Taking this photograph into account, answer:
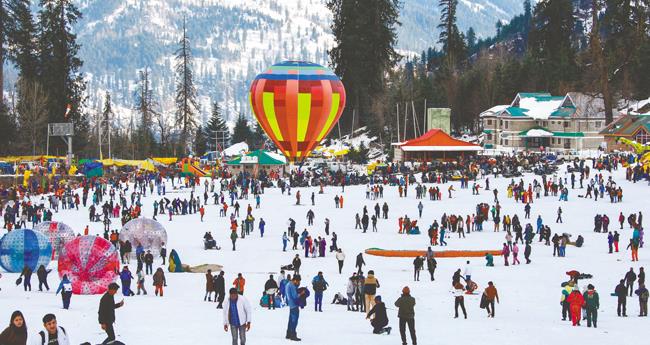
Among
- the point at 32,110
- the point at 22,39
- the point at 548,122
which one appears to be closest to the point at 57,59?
the point at 22,39

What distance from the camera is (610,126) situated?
2480 inches

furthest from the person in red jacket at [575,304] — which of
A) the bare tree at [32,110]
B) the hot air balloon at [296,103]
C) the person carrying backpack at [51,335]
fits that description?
the bare tree at [32,110]

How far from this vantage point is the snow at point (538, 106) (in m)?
70.2

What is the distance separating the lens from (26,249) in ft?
76.2

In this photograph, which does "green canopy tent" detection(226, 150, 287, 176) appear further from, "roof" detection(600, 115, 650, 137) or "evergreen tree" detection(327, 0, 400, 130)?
"evergreen tree" detection(327, 0, 400, 130)

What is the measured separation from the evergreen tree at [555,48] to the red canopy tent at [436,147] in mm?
20757

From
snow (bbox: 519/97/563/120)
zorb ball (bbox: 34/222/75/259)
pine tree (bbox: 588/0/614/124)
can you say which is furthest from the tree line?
zorb ball (bbox: 34/222/75/259)

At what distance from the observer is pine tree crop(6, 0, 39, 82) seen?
206ft

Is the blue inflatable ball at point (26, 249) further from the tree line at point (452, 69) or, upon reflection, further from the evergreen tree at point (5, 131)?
the tree line at point (452, 69)

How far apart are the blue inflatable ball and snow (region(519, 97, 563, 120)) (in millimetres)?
53036

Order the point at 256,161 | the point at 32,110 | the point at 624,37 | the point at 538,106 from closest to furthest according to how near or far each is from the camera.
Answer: the point at 256,161 < the point at 32,110 < the point at 538,106 < the point at 624,37

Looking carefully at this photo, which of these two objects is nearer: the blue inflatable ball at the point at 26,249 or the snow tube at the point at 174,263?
the blue inflatable ball at the point at 26,249

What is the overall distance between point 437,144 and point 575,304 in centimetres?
4298

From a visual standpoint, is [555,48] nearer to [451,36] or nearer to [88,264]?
[451,36]
